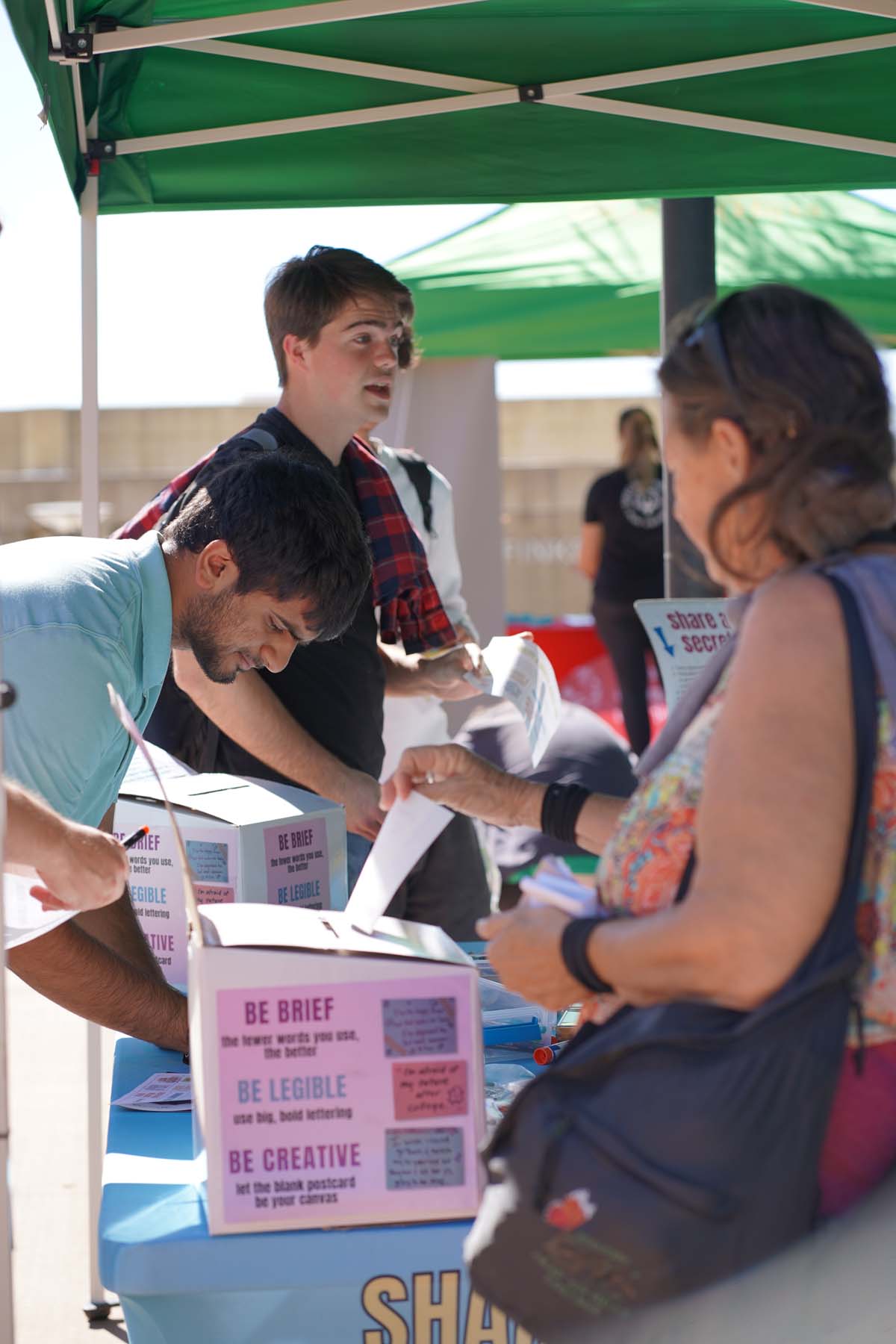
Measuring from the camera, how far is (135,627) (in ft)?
5.84

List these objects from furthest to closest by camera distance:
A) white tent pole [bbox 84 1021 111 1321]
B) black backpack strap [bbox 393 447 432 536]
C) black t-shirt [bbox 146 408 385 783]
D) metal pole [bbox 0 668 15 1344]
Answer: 1. black backpack strap [bbox 393 447 432 536]
2. white tent pole [bbox 84 1021 111 1321]
3. black t-shirt [bbox 146 408 385 783]
4. metal pole [bbox 0 668 15 1344]

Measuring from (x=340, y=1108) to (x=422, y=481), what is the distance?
2.07m

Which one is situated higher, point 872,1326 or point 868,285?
point 868,285

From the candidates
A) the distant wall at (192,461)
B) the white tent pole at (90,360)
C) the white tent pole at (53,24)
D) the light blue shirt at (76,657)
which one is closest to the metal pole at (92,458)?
the white tent pole at (90,360)

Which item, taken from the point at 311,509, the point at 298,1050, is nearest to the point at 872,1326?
the point at 298,1050

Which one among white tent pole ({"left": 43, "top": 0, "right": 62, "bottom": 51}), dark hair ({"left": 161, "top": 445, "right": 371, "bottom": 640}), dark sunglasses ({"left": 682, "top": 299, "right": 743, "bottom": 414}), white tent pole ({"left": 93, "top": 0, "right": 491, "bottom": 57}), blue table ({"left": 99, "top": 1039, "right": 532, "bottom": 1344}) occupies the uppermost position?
white tent pole ({"left": 93, "top": 0, "right": 491, "bottom": 57})

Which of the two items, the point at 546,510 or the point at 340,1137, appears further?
the point at 546,510

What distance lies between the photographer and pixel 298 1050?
125 cm

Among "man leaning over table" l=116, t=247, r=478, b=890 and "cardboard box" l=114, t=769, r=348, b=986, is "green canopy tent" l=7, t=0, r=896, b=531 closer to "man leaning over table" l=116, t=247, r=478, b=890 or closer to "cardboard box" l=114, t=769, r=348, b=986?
"man leaning over table" l=116, t=247, r=478, b=890

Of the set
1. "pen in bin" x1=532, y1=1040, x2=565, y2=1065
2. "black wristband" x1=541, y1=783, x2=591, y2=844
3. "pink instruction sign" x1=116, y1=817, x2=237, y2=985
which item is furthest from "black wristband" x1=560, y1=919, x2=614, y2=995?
"pink instruction sign" x1=116, y1=817, x2=237, y2=985

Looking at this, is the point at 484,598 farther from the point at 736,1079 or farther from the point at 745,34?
the point at 736,1079

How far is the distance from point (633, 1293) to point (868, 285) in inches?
234

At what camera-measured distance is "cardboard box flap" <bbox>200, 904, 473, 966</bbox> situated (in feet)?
4.21

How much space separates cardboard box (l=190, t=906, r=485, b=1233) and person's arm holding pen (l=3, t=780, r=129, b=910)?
0.20 m
